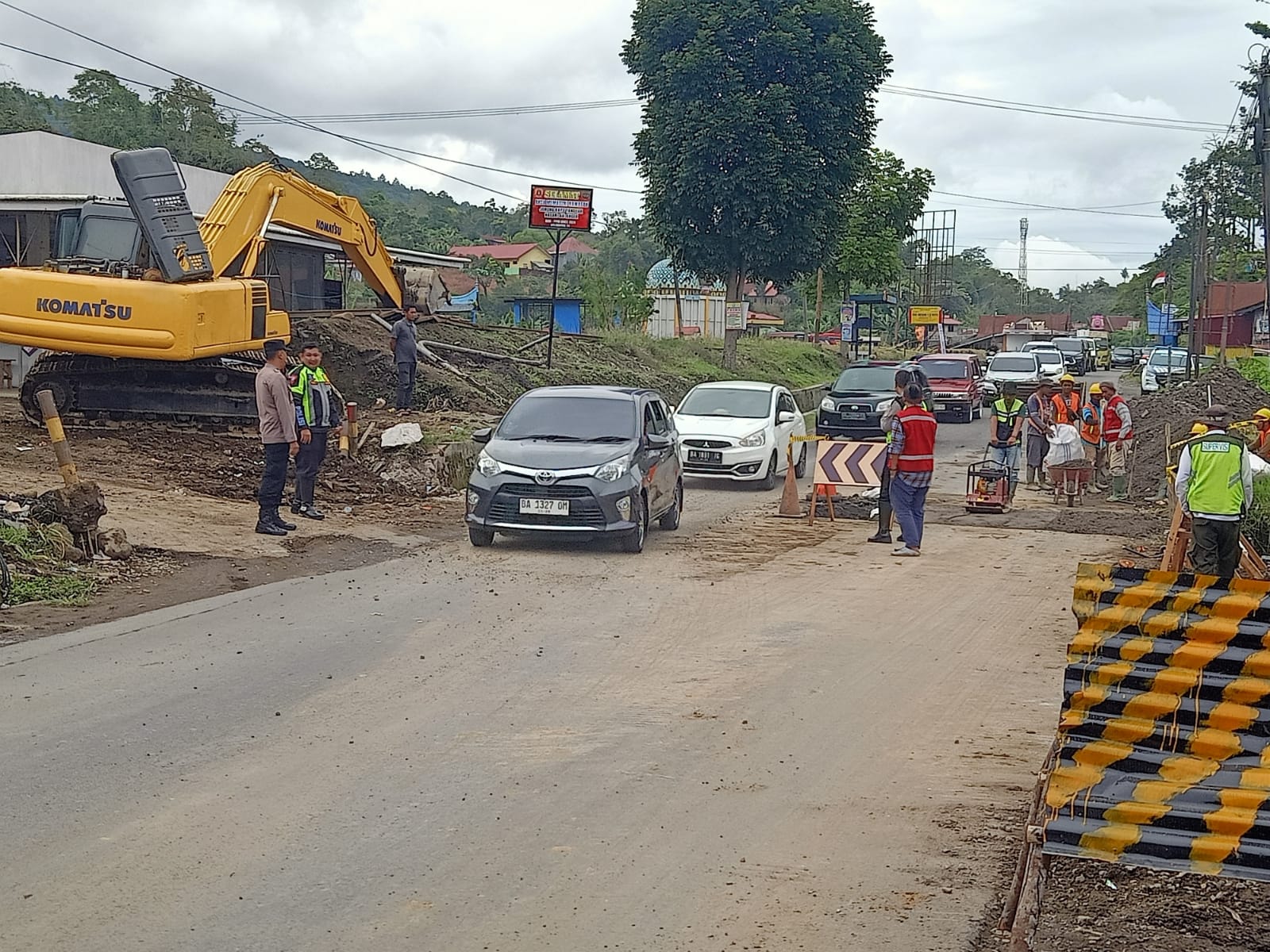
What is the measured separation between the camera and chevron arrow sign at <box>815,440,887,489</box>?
17000 mm

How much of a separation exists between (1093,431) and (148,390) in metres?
14.2

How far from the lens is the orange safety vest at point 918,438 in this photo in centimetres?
1439

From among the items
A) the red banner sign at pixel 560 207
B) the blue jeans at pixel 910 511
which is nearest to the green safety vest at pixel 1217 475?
the blue jeans at pixel 910 511

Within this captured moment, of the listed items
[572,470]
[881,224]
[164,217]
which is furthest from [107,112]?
[572,470]

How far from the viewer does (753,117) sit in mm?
38062

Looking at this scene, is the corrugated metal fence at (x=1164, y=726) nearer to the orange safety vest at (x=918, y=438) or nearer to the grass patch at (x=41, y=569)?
the grass patch at (x=41, y=569)

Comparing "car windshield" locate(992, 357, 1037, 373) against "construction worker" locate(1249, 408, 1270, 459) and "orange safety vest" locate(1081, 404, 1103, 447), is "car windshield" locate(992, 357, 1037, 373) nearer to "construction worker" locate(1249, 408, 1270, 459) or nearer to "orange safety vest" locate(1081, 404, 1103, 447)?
"orange safety vest" locate(1081, 404, 1103, 447)

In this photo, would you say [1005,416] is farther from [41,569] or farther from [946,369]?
[946,369]

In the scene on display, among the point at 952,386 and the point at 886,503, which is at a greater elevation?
the point at 952,386

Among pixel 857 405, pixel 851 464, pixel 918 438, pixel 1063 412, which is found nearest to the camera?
pixel 918 438

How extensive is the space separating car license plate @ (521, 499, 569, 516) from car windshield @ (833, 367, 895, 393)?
15.5m

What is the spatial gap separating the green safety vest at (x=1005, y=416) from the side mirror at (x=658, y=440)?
21.7 feet

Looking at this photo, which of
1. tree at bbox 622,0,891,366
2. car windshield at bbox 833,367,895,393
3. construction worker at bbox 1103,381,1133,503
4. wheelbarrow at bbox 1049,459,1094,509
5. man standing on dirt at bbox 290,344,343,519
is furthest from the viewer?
tree at bbox 622,0,891,366

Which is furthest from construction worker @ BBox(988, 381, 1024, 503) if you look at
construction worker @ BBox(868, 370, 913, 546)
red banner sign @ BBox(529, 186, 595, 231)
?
red banner sign @ BBox(529, 186, 595, 231)
